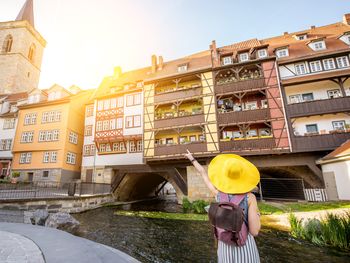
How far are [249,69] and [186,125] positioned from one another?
8.61m

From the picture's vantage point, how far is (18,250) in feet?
12.8

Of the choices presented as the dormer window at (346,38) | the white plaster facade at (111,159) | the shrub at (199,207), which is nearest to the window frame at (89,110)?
the white plaster facade at (111,159)

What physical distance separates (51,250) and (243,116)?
16.2 metres

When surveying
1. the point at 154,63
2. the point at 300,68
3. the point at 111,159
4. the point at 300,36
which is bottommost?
the point at 111,159

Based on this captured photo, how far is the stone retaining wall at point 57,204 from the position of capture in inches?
423

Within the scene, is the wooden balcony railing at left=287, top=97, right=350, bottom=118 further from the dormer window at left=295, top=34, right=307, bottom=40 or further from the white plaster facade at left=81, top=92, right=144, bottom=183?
the white plaster facade at left=81, top=92, right=144, bottom=183

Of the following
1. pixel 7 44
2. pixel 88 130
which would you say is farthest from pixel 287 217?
pixel 7 44

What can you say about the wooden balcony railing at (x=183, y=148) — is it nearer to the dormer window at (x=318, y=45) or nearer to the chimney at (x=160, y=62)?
the chimney at (x=160, y=62)

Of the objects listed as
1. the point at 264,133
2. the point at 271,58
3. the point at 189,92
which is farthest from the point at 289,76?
the point at 189,92

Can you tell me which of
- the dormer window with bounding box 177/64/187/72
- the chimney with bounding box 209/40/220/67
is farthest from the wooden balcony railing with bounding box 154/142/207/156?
the dormer window with bounding box 177/64/187/72

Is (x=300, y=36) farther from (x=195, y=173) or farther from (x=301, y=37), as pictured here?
(x=195, y=173)

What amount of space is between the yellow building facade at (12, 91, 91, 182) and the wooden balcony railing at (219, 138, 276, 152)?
64.6 feet

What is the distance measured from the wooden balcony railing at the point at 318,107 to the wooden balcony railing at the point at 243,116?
1992 millimetres

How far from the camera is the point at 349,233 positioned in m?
5.82
